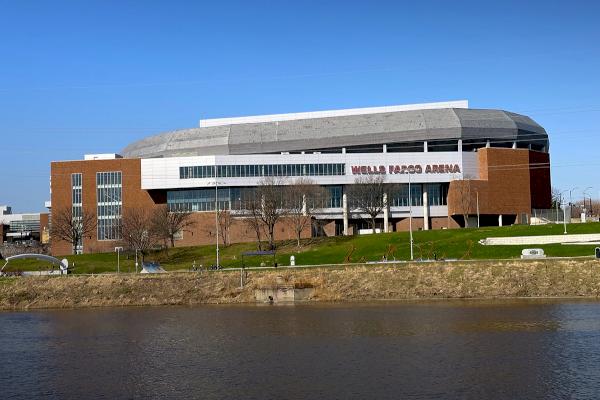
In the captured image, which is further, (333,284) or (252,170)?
(252,170)

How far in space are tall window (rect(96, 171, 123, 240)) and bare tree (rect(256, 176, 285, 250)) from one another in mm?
31884

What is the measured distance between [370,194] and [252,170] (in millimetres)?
23772

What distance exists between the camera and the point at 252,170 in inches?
5438

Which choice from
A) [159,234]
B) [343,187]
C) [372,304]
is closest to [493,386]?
[372,304]

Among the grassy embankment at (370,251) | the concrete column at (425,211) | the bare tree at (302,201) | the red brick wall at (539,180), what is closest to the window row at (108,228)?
the grassy embankment at (370,251)

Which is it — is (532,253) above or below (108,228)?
below

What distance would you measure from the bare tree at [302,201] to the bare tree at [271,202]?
125cm

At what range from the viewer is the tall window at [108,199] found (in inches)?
5610

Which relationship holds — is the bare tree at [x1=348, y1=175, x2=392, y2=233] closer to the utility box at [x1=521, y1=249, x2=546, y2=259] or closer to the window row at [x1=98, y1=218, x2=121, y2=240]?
the window row at [x1=98, y1=218, x2=121, y2=240]

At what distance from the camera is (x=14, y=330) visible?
2103 inches

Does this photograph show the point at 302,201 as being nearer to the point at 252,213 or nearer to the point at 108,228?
the point at 252,213

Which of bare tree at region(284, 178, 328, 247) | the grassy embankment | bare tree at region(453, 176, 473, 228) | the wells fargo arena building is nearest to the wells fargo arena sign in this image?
the wells fargo arena building

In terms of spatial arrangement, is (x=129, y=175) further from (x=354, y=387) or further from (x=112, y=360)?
(x=354, y=387)

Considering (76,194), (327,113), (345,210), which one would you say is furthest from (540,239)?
(76,194)
